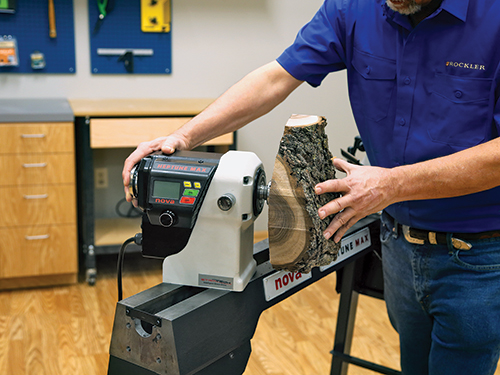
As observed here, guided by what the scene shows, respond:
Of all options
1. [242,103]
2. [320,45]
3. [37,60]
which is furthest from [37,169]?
[320,45]

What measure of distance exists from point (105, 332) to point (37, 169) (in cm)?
86

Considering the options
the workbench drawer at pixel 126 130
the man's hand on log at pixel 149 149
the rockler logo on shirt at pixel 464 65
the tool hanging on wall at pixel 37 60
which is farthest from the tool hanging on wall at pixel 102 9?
the rockler logo on shirt at pixel 464 65

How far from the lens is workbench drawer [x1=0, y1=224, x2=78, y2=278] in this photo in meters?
2.61

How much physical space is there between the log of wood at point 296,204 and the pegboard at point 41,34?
2.40 meters

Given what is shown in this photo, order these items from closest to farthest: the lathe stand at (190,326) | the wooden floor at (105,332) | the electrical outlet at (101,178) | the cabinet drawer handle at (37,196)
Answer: the lathe stand at (190,326) < the wooden floor at (105,332) < the cabinet drawer handle at (37,196) < the electrical outlet at (101,178)

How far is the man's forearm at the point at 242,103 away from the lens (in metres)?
1.20

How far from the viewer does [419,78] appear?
114 cm

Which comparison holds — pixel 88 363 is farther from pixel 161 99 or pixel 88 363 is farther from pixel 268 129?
pixel 268 129

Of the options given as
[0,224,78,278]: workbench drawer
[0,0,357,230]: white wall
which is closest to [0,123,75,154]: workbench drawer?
[0,224,78,278]: workbench drawer

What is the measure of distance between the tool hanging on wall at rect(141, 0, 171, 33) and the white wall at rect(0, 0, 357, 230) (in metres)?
0.06

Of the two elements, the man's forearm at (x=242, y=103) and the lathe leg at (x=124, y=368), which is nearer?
the lathe leg at (x=124, y=368)

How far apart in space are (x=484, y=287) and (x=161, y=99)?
2.43 meters

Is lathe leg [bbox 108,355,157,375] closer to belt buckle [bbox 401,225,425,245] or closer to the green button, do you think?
the green button

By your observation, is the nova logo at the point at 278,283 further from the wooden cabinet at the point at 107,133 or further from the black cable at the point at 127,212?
the black cable at the point at 127,212
